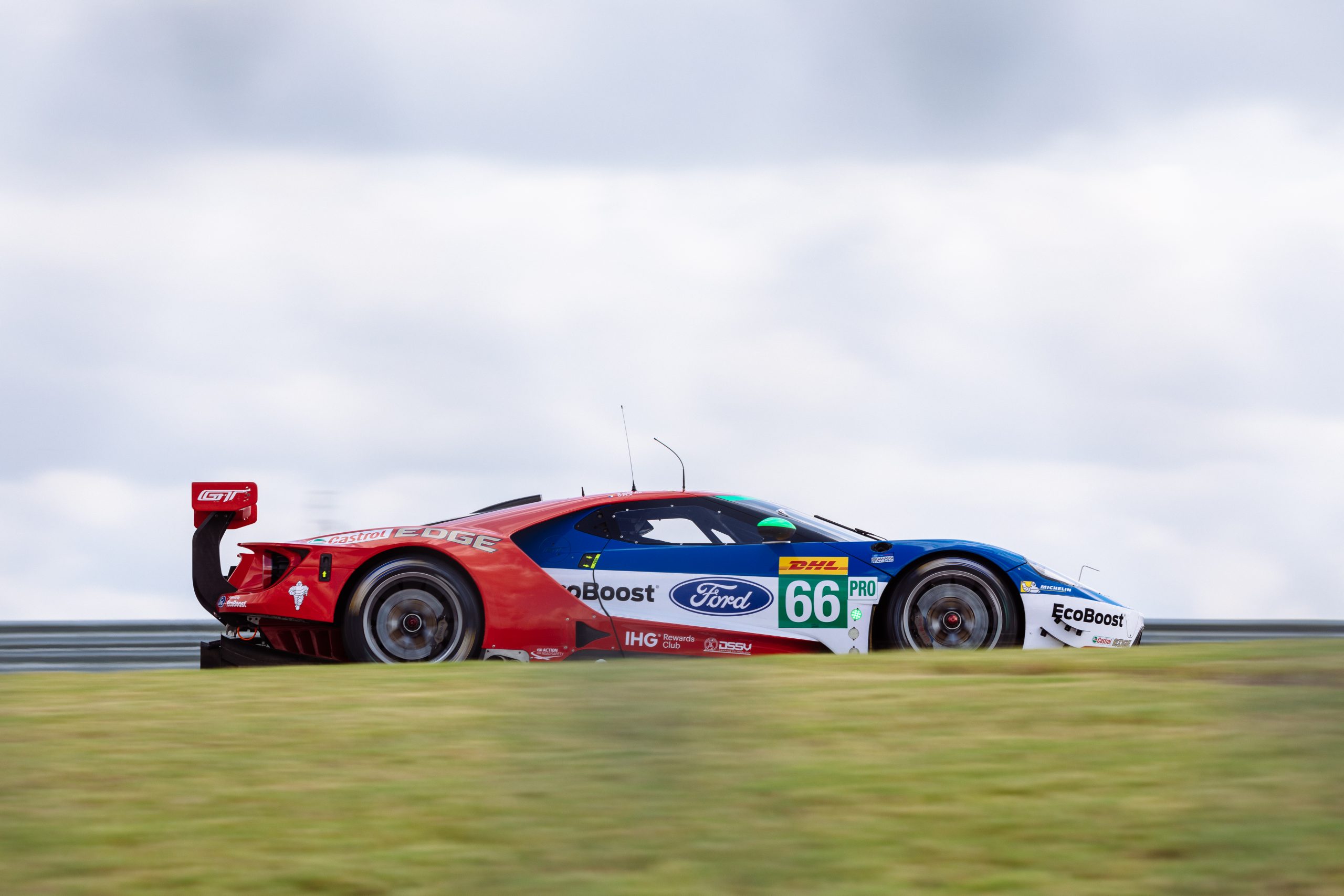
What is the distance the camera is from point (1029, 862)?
2.82 m

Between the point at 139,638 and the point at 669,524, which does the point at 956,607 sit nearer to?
the point at 669,524

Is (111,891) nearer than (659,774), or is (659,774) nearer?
(111,891)

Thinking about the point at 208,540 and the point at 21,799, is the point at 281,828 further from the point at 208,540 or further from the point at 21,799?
the point at 208,540

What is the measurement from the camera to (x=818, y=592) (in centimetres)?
751

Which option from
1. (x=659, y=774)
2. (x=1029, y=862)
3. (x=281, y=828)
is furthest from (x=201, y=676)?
(x=1029, y=862)

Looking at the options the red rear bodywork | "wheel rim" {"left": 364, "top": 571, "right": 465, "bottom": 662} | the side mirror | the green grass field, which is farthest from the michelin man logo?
the green grass field

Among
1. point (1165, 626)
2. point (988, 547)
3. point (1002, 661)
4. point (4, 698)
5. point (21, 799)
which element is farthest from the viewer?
point (1165, 626)

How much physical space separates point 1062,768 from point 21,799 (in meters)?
2.61

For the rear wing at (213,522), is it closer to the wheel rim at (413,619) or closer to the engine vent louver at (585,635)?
the wheel rim at (413,619)

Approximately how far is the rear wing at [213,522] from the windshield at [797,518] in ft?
9.40

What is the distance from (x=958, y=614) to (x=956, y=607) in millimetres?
43

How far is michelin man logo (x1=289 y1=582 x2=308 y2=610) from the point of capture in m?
7.53

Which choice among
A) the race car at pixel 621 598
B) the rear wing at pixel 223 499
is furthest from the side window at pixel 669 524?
the rear wing at pixel 223 499

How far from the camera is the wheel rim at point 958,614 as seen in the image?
7539 mm
